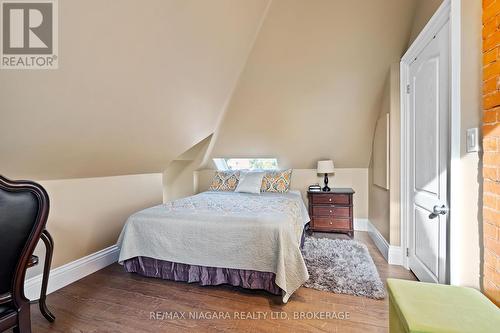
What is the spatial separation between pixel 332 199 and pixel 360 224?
2.58 ft

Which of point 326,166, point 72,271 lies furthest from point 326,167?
point 72,271

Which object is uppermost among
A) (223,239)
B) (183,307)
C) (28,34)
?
(28,34)

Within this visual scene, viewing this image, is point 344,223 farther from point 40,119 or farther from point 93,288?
point 40,119

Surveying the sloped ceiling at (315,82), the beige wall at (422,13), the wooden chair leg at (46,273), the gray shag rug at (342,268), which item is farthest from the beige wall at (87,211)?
the beige wall at (422,13)

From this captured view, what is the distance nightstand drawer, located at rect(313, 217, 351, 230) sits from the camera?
351 cm

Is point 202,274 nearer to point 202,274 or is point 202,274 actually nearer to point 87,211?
point 202,274

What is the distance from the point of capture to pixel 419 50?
2.04 metres

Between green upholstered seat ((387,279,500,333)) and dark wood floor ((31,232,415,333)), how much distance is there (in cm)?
61

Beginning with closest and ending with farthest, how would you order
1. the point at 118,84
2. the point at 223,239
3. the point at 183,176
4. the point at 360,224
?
the point at 118,84, the point at 223,239, the point at 360,224, the point at 183,176

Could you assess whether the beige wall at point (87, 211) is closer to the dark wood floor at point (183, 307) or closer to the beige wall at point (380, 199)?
the dark wood floor at point (183, 307)

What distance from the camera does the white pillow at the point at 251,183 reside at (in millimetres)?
3512

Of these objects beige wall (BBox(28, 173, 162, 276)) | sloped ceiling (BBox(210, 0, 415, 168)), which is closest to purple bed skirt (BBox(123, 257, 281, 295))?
beige wall (BBox(28, 173, 162, 276))

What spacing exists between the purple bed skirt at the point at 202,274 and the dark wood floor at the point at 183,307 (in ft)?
0.22

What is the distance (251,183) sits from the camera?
3578 mm
